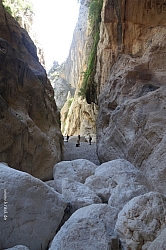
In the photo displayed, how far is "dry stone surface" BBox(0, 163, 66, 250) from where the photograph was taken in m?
3.11

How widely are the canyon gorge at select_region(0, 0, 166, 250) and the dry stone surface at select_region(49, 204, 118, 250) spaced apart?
0.5 inches

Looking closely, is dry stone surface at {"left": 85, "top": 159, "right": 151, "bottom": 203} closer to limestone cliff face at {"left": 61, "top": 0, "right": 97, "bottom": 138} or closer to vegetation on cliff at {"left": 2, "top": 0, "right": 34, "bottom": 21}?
vegetation on cliff at {"left": 2, "top": 0, "right": 34, "bottom": 21}

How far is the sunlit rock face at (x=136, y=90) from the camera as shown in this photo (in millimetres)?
5719

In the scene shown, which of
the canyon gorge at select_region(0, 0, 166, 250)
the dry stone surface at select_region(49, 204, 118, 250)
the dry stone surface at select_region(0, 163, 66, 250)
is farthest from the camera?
the dry stone surface at select_region(0, 163, 66, 250)

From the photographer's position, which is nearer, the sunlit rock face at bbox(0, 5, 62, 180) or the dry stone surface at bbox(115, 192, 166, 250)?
the dry stone surface at bbox(115, 192, 166, 250)

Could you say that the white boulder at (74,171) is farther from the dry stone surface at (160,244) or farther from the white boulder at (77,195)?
the dry stone surface at (160,244)

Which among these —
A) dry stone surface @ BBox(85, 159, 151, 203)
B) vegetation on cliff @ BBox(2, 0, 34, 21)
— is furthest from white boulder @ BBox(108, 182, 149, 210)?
vegetation on cliff @ BBox(2, 0, 34, 21)

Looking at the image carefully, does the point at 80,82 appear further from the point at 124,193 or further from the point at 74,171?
the point at 124,193

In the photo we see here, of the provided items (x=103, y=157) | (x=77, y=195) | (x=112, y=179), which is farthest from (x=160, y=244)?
(x=103, y=157)

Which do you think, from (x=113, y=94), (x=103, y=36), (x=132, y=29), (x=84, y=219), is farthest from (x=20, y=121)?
(x=103, y=36)

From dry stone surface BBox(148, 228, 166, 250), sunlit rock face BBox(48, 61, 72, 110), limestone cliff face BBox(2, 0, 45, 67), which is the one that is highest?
limestone cliff face BBox(2, 0, 45, 67)

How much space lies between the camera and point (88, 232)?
2.82 metres

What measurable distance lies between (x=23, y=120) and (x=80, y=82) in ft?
74.5

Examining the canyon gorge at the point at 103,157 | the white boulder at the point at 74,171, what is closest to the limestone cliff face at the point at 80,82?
the canyon gorge at the point at 103,157
